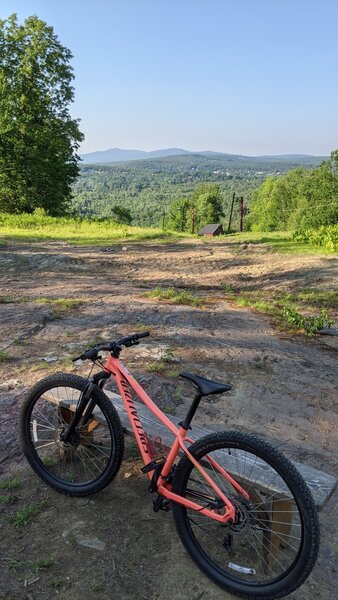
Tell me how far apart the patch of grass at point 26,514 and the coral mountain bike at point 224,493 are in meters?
0.19

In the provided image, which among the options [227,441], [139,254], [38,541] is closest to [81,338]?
[38,541]

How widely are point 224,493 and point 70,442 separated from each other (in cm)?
131

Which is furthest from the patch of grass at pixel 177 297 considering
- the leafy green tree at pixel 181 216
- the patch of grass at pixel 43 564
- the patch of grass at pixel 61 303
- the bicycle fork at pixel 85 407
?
the leafy green tree at pixel 181 216

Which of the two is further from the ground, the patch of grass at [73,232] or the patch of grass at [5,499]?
the patch of grass at [73,232]

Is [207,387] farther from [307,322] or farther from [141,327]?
[307,322]

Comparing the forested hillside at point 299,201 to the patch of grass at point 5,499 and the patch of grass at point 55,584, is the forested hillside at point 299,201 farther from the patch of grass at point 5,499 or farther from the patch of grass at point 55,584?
A: the patch of grass at point 55,584

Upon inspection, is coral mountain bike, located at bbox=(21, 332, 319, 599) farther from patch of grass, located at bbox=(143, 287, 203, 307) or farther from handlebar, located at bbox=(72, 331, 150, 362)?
patch of grass, located at bbox=(143, 287, 203, 307)

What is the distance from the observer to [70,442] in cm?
318

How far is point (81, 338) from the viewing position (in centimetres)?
621

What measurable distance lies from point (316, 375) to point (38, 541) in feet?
13.0

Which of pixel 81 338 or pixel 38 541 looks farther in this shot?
pixel 81 338

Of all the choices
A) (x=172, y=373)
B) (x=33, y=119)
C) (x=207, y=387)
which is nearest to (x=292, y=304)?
(x=172, y=373)

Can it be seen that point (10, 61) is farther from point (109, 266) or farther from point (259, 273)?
point (259, 273)

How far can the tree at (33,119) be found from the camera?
28.8 meters
